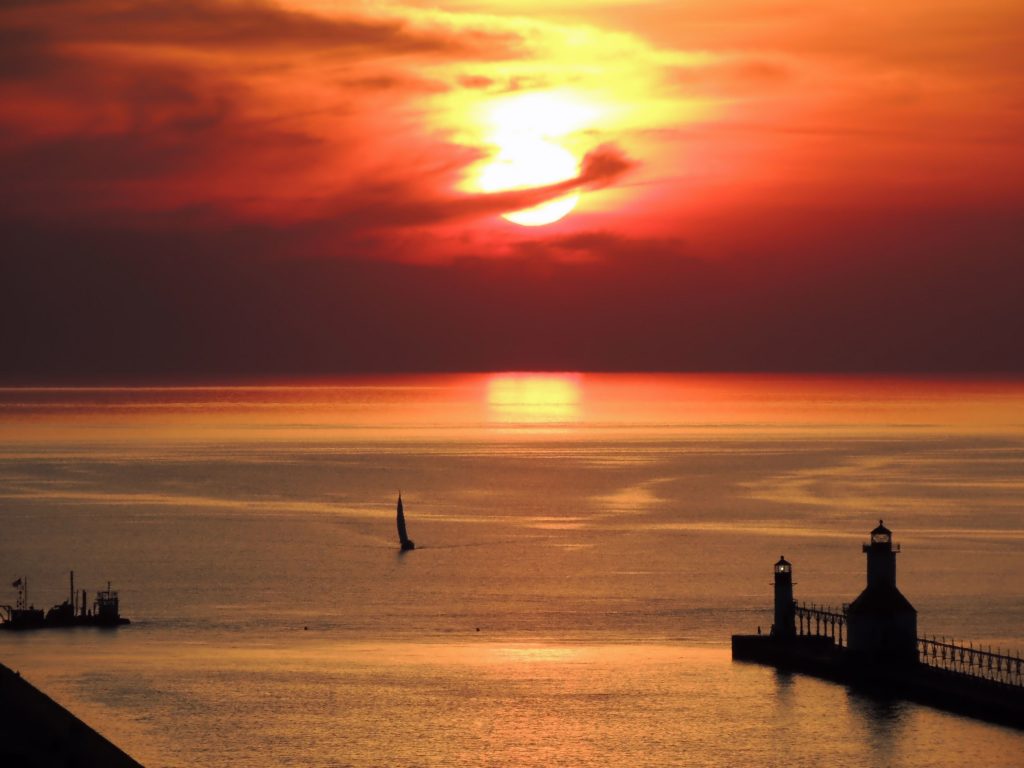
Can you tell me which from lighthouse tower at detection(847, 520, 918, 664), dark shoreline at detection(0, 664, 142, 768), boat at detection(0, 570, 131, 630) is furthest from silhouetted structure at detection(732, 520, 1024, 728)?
boat at detection(0, 570, 131, 630)

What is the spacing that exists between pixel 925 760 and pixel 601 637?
2129 cm

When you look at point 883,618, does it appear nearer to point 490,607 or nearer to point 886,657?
point 886,657

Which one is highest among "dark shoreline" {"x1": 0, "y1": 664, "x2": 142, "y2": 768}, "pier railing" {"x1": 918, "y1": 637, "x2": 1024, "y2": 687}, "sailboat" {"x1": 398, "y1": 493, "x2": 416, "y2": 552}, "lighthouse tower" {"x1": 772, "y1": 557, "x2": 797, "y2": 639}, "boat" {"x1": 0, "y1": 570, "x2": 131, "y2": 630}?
"sailboat" {"x1": 398, "y1": 493, "x2": 416, "y2": 552}

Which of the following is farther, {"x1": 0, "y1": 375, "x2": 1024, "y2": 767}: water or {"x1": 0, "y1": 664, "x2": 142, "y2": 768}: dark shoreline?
{"x1": 0, "y1": 375, "x2": 1024, "y2": 767}: water

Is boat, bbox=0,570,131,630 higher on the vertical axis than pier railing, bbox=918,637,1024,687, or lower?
higher

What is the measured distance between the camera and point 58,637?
229ft

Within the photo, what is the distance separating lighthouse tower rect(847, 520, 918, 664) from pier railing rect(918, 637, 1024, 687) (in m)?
0.79

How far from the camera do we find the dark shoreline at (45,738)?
4056cm

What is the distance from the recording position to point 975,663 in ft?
202

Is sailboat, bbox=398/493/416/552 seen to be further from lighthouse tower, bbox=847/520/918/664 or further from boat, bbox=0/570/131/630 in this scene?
lighthouse tower, bbox=847/520/918/664

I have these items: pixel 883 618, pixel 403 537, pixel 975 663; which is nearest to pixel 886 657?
pixel 883 618

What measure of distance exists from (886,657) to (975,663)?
23.6ft

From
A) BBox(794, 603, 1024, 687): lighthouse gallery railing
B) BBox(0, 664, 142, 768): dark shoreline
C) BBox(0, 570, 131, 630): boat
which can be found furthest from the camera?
BBox(0, 570, 131, 630): boat

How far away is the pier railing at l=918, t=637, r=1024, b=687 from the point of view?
184ft
